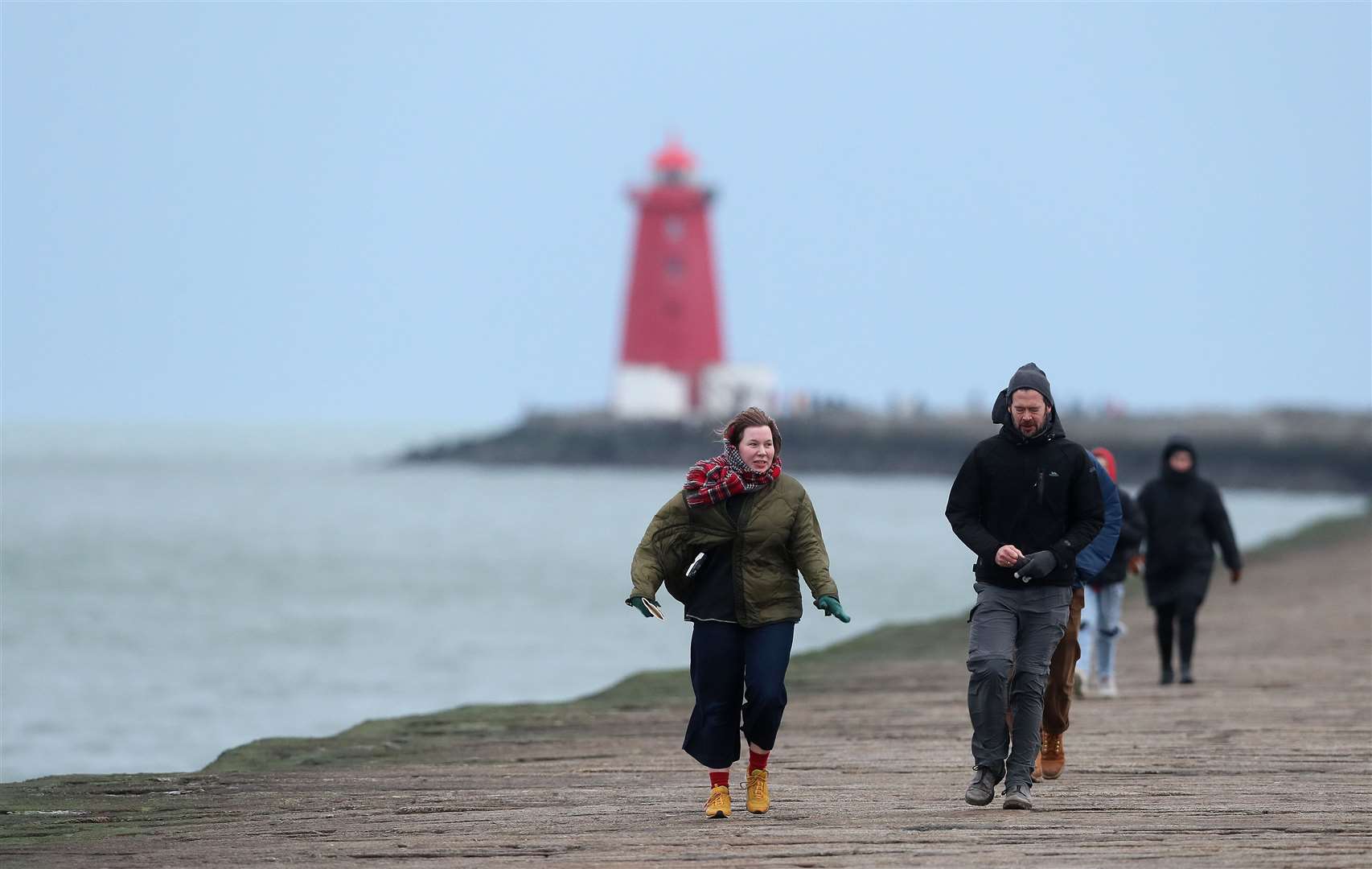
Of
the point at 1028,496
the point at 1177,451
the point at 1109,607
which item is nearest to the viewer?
the point at 1028,496

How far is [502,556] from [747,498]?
3545 centimetres

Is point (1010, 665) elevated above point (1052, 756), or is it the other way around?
point (1010, 665)

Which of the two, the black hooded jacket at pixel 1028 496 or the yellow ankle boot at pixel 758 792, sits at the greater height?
the black hooded jacket at pixel 1028 496

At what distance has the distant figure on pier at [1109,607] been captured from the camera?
10477mm

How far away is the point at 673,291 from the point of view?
66.7m

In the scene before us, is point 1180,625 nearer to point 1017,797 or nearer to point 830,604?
point 1017,797

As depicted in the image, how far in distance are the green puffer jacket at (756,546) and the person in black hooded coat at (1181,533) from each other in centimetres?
496

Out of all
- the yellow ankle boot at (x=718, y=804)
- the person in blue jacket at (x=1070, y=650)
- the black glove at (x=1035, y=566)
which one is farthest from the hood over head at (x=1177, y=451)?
the yellow ankle boot at (x=718, y=804)

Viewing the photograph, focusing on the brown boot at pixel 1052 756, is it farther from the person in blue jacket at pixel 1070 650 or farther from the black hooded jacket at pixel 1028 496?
the black hooded jacket at pixel 1028 496

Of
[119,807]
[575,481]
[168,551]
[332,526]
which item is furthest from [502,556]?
[119,807]

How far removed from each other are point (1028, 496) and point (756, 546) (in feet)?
3.09

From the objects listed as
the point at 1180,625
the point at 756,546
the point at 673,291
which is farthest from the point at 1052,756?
the point at 673,291

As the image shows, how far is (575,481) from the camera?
69.5m

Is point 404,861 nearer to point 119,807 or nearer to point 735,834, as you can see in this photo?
point 735,834
